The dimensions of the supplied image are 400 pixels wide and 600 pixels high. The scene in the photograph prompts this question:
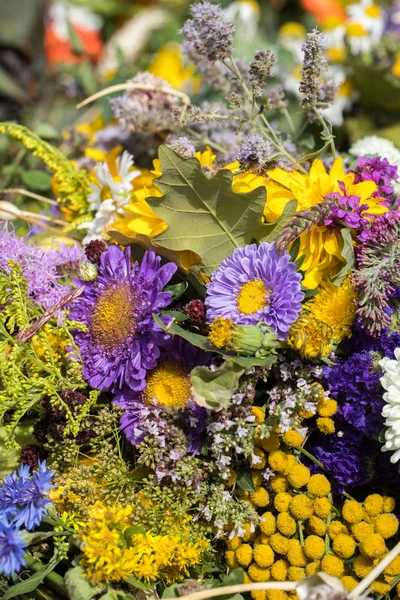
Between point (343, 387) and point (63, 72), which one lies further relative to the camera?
point (63, 72)

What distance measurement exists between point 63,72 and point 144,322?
1.08 m

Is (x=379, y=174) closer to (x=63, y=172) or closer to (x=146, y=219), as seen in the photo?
(x=146, y=219)

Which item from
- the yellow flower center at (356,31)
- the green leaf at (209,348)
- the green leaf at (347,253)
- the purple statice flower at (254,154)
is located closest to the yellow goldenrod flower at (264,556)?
the green leaf at (209,348)

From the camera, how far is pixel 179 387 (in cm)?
76

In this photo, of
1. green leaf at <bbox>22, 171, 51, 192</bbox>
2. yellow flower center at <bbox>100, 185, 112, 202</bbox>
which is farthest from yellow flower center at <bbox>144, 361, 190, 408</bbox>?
green leaf at <bbox>22, 171, 51, 192</bbox>

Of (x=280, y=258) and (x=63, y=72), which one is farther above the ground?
(x=280, y=258)

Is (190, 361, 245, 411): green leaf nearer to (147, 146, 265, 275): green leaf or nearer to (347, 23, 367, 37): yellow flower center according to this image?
(147, 146, 265, 275): green leaf

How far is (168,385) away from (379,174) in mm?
396

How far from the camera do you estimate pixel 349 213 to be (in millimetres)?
735

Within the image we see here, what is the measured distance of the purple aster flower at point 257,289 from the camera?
69 cm

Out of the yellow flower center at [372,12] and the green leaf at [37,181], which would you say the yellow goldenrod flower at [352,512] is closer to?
the green leaf at [37,181]

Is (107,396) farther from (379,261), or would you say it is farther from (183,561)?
(379,261)

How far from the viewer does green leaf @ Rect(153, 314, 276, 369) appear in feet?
2.15

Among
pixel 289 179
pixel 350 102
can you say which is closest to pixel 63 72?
pixel 350 102
